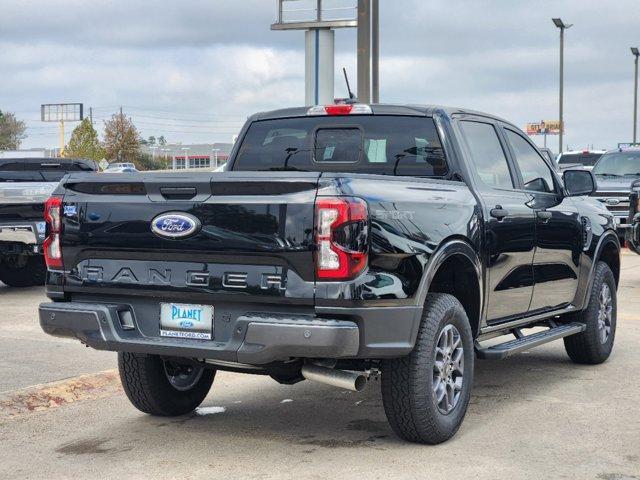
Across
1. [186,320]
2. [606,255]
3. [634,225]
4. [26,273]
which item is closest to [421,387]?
[186,320]

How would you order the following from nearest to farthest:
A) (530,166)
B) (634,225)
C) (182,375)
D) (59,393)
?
(182,375), (59,393), (530,166), (634,225)

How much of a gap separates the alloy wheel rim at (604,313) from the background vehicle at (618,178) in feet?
39.9

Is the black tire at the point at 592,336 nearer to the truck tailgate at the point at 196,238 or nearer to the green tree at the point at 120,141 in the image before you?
the truck tailgate at the point at 196,238

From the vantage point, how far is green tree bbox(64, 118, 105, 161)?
110381 mm

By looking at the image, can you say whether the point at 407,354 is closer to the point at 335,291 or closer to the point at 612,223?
the point at 335,291

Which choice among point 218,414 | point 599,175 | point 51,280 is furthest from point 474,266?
point 599,175

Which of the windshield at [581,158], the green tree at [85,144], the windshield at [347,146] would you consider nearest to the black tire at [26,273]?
the windshield at [347,146]

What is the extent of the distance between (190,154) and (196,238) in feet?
482

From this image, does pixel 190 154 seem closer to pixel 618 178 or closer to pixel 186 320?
pixel 618 178

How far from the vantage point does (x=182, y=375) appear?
700 centimetres

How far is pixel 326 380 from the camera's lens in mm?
5711

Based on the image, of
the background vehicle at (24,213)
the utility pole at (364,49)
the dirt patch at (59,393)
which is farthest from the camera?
the utility pole at (364,49)

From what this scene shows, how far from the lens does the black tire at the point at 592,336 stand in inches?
332

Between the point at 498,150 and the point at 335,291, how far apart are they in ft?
8.70
